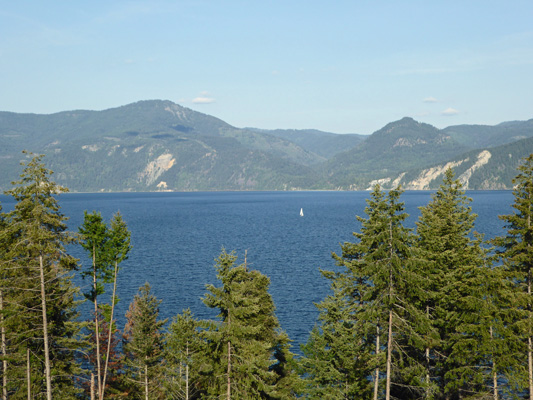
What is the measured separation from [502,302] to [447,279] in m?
4.13

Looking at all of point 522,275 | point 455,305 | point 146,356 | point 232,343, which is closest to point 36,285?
point 232,343

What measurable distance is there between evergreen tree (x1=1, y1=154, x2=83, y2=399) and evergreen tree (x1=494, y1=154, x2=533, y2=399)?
24362 mm

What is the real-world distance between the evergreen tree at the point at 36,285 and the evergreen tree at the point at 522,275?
24.4m

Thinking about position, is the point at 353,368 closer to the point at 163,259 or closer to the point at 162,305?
the point at 162,305

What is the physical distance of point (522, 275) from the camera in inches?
1054

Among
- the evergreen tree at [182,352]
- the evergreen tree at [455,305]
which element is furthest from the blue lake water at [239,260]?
the evergreen tree at [455,305]

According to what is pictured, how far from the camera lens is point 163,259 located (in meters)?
113

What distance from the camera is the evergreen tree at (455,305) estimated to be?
28.1 meters

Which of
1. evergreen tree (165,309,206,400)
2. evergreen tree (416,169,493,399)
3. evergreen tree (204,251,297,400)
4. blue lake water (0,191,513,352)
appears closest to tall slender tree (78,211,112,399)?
evergreen tree (165,309,206,400)

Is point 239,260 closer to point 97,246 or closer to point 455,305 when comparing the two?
point 97,246

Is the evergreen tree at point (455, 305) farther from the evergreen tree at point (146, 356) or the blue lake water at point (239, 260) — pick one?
the evergreen tree at point (146, 356)

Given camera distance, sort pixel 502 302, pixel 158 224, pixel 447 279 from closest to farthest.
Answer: pixel 502 302
pixel 447 279
pixel 158 224

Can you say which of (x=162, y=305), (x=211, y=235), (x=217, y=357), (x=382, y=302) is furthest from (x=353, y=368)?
(x=211, y=235)

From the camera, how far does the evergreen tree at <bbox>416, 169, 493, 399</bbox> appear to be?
28.1 metres
